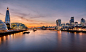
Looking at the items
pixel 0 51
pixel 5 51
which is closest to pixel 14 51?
pixel 5 51

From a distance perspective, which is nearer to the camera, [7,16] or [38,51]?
[38,51]

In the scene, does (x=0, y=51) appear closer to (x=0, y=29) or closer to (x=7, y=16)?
(x=0, y=29)

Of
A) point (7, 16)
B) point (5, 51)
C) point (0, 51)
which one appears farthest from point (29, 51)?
point (7, 16)

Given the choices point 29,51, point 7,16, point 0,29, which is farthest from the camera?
point 7,16

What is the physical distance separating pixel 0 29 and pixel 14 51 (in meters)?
54.9

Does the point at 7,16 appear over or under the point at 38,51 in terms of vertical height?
over

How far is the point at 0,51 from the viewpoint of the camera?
1464 cm

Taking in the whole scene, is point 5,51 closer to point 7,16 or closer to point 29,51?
point 29,51

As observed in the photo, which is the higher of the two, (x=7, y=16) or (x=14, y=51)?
(x=7, y=16)

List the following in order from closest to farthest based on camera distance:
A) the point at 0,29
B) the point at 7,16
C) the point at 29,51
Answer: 1. the point at 29,51
2. the point at 0,29
3. the point at 7,16

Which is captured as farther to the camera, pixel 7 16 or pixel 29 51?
pixel 7 16

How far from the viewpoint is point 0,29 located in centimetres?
5712

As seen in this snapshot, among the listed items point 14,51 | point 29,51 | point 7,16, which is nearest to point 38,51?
point 29,51

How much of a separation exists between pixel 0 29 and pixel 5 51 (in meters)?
53.5
